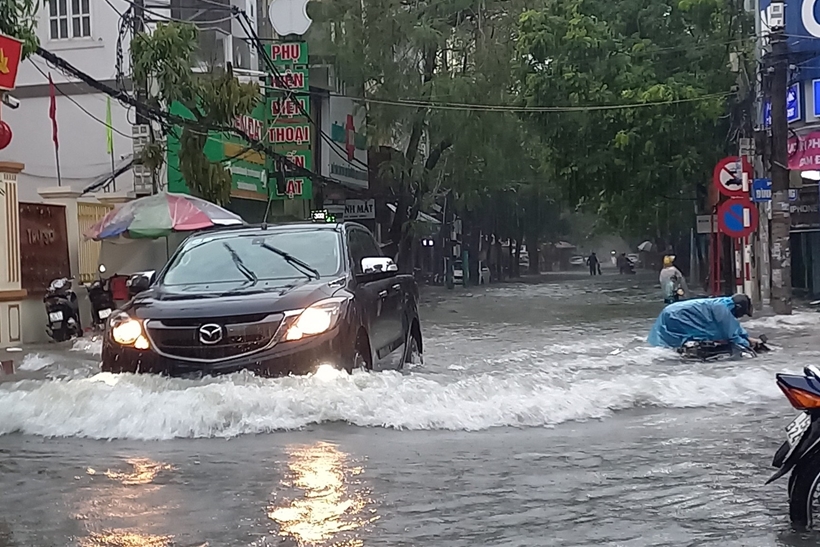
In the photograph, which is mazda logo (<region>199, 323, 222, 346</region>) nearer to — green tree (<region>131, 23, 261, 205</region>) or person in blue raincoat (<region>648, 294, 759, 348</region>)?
person in blue raincoat (<region>648, 294, 759, 348</region>)

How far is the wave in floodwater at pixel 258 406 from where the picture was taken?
28.8 feet

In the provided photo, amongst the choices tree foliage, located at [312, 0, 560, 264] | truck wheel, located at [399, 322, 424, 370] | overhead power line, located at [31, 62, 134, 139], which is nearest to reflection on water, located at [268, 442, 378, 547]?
truck wheel, located at [399, 322, 424, 370]

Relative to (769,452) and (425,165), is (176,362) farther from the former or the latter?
(425,165)

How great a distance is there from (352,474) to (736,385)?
18.4ft

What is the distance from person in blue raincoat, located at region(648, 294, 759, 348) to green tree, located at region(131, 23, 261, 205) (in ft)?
30.5

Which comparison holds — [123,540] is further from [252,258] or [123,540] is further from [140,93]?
[140,93]

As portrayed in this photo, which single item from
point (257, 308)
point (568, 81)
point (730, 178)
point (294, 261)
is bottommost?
point (257, 308)

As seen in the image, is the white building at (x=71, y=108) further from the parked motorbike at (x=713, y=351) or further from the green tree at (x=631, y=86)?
the parked motorbike at (x=713, y=351)

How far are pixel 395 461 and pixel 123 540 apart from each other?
242 cm

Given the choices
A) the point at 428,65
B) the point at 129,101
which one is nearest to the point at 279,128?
the point at 428,65

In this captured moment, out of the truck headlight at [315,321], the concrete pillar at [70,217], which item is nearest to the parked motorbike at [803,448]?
the truck headlight at [315,321]

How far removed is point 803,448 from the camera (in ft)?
19.1

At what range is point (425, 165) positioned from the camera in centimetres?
3925

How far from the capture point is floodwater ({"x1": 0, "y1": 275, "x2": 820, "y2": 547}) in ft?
19.3
